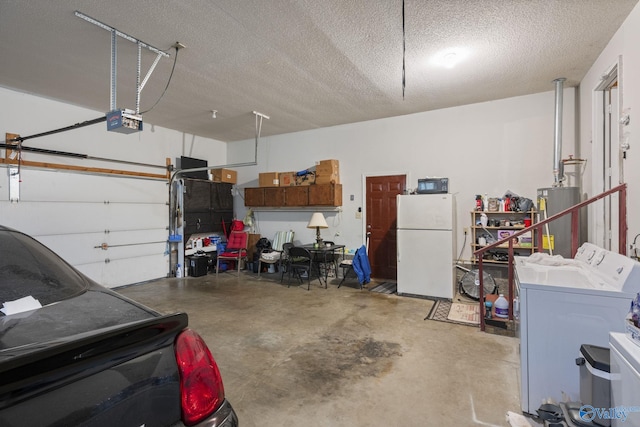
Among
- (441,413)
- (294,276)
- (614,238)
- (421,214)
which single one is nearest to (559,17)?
(614,238)

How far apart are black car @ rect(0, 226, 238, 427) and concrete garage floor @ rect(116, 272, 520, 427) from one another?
1279 mm

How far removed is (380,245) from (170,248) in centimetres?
440

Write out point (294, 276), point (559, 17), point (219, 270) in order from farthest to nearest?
point (219, 270)
point (294, 276)
point (559, 17)

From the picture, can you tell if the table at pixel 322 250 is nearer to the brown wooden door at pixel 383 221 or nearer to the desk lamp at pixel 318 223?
the desk lamp at pixel 318 223

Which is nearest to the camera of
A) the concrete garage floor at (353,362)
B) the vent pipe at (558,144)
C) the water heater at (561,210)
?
the concrete garage floor at (353,362)

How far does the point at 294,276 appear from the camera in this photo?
20.6 ft

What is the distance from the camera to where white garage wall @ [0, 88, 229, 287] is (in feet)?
14.3

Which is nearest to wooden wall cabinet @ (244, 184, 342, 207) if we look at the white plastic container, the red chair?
the red chair

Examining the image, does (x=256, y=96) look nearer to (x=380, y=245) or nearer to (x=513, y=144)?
(x=380, y=245)

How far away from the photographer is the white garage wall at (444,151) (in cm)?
455

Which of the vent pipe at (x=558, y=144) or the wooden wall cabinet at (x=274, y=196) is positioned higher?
the vent pipe at (x=558, y=144)

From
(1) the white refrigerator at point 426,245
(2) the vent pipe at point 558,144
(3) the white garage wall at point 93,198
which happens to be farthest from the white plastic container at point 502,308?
(3) the white garage wall at point 93,198

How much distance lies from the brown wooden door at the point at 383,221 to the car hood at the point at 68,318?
192 inches

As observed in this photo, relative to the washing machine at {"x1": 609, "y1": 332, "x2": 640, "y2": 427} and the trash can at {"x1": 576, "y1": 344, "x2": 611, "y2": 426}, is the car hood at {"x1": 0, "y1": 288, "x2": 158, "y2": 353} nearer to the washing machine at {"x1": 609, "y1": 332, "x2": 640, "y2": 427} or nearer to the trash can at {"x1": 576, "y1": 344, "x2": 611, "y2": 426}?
the washing machine at {"x1": 609, "y1": 332, "x2": 640, "y2": 427}
